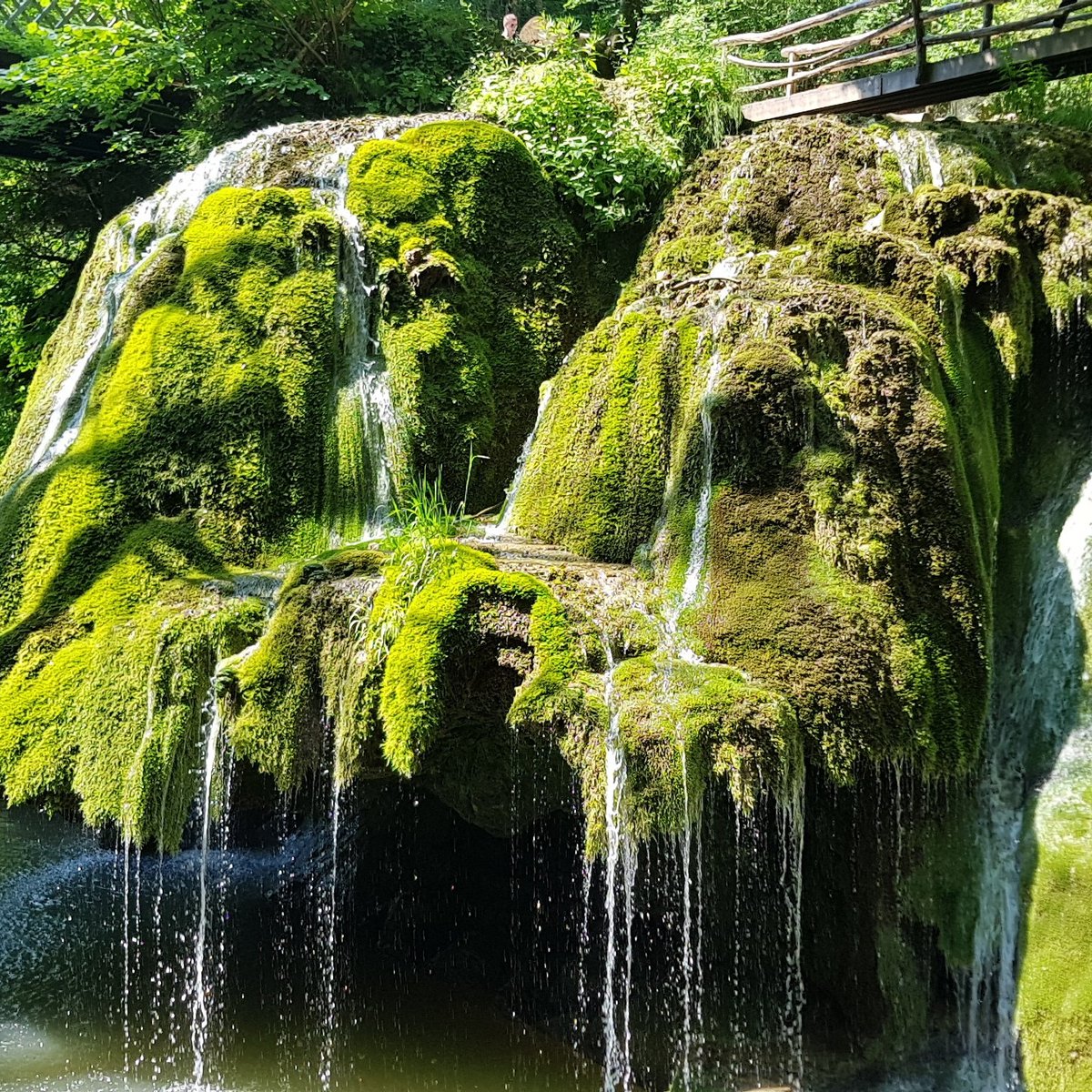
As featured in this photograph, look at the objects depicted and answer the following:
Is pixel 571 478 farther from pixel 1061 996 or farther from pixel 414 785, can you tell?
pixel 1061 996

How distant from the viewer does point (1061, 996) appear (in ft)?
14.5

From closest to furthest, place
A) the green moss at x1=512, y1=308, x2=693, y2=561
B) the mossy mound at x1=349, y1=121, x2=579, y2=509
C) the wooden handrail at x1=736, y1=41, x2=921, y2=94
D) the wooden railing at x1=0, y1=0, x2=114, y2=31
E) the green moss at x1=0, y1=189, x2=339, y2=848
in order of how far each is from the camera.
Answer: the green moss at x1=0, y1=189, x2=339, y2=848 → the green moss at x1=512, y1=308, x2=693, y2=561 → the mossy mound at x1=349, y1=121, x2=579, y2=509 → the wooden handrail at x1=736, y1=41, x2=921, y2=94 → the wooden railing at x1=0, y1=0, x2=114, y2=31

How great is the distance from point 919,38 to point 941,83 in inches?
21.1

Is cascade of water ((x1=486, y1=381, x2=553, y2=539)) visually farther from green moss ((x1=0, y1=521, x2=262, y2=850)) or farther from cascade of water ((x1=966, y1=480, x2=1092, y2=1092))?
cascade of water ((x1=966, y1=480, x2=1092, y2=1092))

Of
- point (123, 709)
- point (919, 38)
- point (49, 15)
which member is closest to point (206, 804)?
point (123, 709)

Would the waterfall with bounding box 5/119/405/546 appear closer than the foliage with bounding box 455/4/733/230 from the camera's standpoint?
Yes

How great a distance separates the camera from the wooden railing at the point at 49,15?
1306 cm

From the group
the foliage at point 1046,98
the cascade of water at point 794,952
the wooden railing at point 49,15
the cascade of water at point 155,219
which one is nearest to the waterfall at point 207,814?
the cascade of water at point 794,952

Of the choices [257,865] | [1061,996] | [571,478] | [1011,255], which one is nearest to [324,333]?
[571,478]

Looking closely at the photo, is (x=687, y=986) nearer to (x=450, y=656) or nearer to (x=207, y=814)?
(x=450, y=656)

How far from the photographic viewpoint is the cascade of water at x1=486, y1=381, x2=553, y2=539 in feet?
21.0

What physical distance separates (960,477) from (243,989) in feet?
16.3

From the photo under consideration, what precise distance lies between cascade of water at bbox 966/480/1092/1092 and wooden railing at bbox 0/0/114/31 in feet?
44.4

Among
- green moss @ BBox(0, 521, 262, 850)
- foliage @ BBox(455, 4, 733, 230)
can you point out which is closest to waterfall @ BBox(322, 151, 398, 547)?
green moss @ BBox(0, 521, 262, 850)
